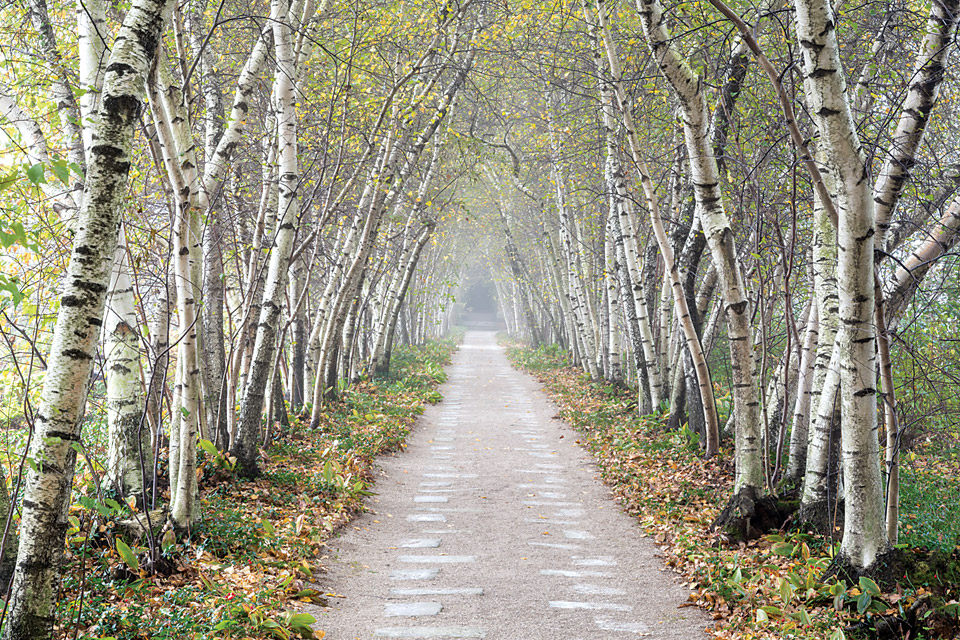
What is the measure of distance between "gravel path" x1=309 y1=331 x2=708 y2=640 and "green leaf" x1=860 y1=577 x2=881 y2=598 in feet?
3.41

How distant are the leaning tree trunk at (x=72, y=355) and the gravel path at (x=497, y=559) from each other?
1881mm

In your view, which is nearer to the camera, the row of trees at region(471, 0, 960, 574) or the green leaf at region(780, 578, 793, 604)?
the row of trees at region(471, 0, 960, 574)

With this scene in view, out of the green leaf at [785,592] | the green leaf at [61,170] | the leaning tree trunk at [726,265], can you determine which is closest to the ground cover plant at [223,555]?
the green leaf at [61,170]

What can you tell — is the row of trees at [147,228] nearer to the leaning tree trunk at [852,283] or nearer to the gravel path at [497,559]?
the gravel path at [497,559]

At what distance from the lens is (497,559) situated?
20.0 feet

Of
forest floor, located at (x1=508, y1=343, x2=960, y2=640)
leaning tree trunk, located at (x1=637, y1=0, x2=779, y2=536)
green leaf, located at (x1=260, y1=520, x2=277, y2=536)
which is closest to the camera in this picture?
forest floor, located at (x1=508, y1=343, x2=960, y2=640)

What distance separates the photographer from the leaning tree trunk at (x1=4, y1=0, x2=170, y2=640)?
2.92 meters

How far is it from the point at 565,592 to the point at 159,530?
3126 millimetres

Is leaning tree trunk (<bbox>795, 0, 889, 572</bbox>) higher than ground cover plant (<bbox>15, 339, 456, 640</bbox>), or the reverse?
leaning tree trunk (<bbox>795, 0, 889, 572</bbox>)

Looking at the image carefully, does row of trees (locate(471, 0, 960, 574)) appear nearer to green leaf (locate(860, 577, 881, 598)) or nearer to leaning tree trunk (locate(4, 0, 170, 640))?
green leaf (locate(860, 577, 881, 598))

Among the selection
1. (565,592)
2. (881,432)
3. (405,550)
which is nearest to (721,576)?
(565,592)

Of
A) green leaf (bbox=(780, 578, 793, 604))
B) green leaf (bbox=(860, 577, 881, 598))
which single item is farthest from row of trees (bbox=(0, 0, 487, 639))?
green leaf (bbox=(860, 577, 881, 598))

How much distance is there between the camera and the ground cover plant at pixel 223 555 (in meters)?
4.03

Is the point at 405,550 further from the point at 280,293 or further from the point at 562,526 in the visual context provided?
the point at 280,293
